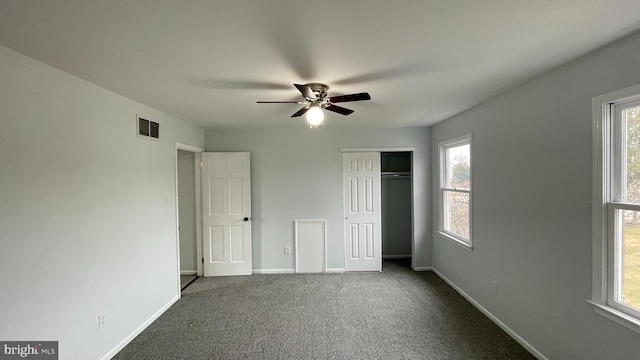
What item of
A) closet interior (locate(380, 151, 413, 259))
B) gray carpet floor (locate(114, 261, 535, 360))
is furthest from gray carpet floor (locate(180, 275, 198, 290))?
closet interior (locate(380, 151, 413, 259))

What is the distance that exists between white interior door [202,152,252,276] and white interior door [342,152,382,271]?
169 cm

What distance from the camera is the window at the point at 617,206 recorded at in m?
1.69

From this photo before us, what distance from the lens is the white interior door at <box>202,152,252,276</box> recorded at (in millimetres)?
4457

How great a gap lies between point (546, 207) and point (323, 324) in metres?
2.39

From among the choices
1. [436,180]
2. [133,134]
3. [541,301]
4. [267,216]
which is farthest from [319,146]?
[541,301]

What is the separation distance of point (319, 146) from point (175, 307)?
3.06 meters

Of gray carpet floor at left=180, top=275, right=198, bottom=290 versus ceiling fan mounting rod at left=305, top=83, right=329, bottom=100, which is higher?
ceiling fan mounting rod at left=305, top=83, right=329, bottom=100

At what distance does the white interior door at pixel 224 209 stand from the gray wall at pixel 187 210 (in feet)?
0.94

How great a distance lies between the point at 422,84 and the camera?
2457 millimetres

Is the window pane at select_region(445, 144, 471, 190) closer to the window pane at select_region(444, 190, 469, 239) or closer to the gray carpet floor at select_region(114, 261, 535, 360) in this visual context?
the window pane at select_region(444, 190, 469, 239)

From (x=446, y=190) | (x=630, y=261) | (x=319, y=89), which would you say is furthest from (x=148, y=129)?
(x=630, y=261)

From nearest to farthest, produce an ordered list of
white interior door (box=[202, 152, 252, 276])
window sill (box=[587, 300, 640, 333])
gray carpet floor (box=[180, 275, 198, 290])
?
window sill (box=[587, 300, 640, 333])
gray carpet floor (box=[180, 275, 198, 290])
white interior door (box=[202, 152, 252, 276])

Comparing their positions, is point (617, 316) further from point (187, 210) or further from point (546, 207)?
point (187, 210)

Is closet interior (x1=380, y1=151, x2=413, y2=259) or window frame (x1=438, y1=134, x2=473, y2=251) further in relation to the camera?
closet interior (x1=380, y1=151, x2=413, y2=259)
